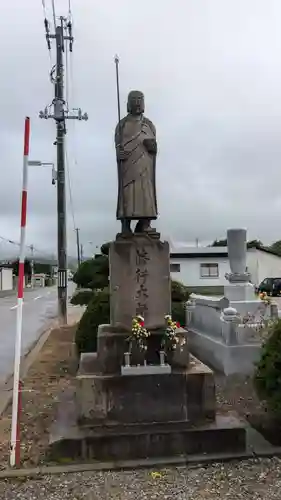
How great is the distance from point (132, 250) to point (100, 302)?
161 inches

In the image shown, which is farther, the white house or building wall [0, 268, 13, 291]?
building wall [0, 268, 13, 291]

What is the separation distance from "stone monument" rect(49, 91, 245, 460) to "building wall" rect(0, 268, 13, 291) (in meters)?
59.2

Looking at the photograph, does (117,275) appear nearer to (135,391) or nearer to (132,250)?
(132,250)

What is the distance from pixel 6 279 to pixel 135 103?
6325 cm

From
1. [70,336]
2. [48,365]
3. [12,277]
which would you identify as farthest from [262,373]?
[12,277]

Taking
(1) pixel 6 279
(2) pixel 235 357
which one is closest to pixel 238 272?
(2) pixel 235 357

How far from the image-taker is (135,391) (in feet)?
16.9

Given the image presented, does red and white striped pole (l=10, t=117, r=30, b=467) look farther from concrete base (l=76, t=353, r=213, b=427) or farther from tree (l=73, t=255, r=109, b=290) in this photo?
tree (l=73, t=255, r=109, b=290)

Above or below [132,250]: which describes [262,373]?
below

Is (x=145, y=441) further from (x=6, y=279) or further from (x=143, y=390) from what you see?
(x=6, y=279)

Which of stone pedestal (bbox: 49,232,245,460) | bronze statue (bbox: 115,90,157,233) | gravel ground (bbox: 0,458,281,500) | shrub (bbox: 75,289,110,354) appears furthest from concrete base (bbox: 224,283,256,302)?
gravel ground (bbox: 0,458,281,500)

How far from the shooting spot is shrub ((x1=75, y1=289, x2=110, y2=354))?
929 centimetres

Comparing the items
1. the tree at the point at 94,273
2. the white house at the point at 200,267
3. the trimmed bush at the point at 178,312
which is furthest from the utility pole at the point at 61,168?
the white house at the point at 200,267

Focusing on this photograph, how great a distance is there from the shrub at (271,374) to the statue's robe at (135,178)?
1.90 m
